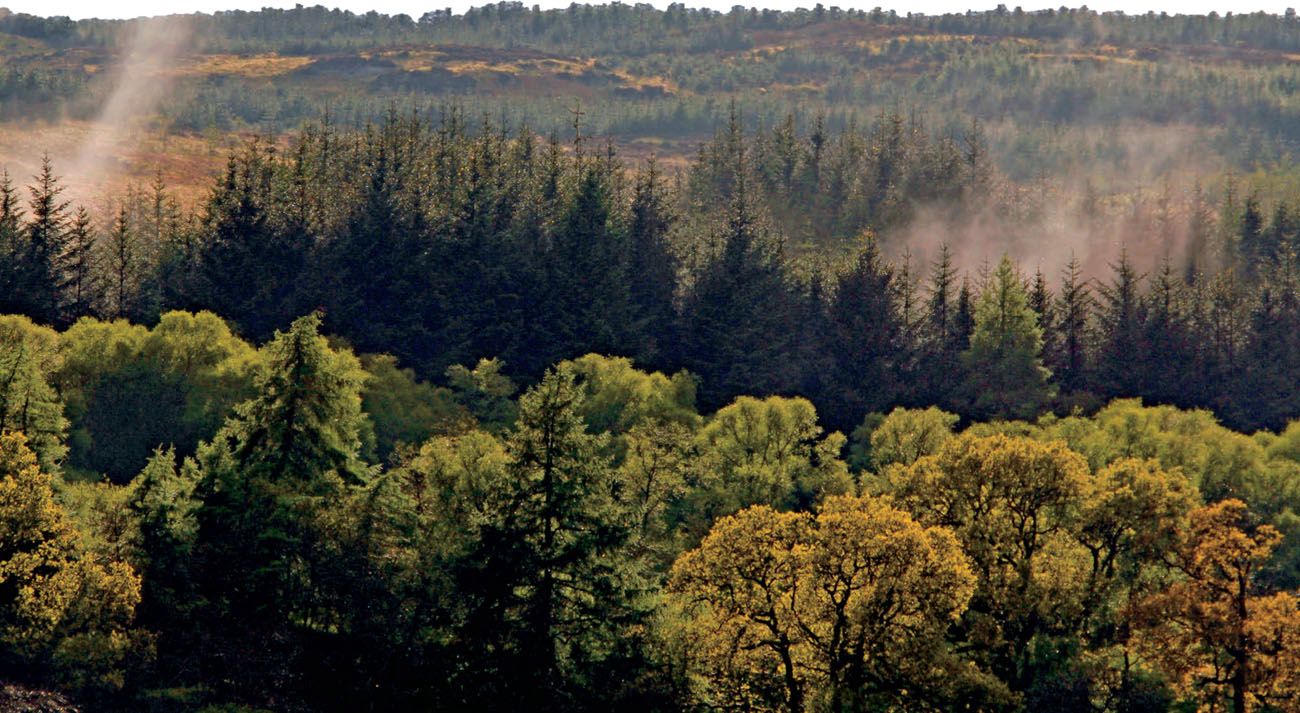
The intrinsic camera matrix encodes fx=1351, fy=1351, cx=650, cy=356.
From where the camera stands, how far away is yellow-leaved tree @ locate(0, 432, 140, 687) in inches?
2697

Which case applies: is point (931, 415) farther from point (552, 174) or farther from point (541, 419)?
point (552, 174)

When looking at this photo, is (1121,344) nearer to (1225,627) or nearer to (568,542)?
(1225,627)

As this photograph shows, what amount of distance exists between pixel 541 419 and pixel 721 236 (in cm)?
8840

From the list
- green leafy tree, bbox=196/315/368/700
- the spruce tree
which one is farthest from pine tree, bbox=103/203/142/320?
the spruce tree

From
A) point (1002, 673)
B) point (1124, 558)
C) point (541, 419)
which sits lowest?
point (1002, 673)

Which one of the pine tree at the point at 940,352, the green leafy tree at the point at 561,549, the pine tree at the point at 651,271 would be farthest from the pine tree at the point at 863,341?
the green leafy tree at the point at 561,549

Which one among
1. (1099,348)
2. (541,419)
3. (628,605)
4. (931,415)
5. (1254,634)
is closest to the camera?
(1254,634)

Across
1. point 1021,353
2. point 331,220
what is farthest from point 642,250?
point 1021,353

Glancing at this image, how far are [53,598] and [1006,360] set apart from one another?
90.2 meters

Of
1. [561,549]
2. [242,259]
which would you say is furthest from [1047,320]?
[561,549]

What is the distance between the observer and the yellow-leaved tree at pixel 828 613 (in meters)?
61.5

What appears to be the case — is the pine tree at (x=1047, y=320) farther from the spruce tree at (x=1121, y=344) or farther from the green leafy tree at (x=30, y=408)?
the green leafy tree at (x=30, y=408)

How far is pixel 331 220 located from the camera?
456ft

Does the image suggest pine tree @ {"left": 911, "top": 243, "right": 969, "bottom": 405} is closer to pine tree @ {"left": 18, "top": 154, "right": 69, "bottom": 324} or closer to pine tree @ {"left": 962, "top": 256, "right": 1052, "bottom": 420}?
pine tree @ {"left": 962, "top": 256, "right": 1052, "bottom": 420}
